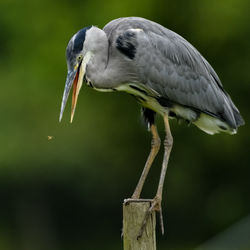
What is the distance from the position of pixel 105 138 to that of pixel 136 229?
1328 centimetres

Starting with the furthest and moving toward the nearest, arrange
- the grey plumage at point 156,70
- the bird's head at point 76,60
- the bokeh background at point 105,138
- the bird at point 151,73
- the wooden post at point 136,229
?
the bokeh background at point 105,138 < the grey plumage at point 156,70 < the bird at point 151,73 < the bird's head at point 76,60 < the wooden post at point 136,229

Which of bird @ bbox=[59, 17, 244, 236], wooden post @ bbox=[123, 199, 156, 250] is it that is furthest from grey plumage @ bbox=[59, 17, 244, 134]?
wooden post @ bbox=[123, 199, 156, 250]

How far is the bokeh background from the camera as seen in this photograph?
1834 centimetres

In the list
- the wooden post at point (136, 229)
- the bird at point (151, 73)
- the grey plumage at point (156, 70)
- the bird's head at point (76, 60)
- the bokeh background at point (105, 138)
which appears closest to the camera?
the wooden post at point (136, 229)

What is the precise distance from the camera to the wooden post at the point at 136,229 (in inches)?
250

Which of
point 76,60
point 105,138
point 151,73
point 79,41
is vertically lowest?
point 105,138

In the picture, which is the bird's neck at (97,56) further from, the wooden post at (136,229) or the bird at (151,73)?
the wooden post at (136,229)

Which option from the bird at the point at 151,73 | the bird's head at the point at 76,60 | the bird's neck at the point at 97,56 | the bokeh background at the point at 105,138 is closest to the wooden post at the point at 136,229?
the bird at the point at 151,73

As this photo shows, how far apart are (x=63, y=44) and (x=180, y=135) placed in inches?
123

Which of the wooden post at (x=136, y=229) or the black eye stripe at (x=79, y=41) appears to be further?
the black eye stripe at (x=79, y=41)

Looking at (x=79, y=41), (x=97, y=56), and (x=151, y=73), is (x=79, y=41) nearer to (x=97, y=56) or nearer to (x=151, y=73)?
(x=97, y=56)

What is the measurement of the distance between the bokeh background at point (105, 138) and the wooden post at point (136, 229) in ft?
37.1

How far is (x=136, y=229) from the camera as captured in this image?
6.35 m

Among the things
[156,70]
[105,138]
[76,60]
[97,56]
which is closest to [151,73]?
[156,70]
